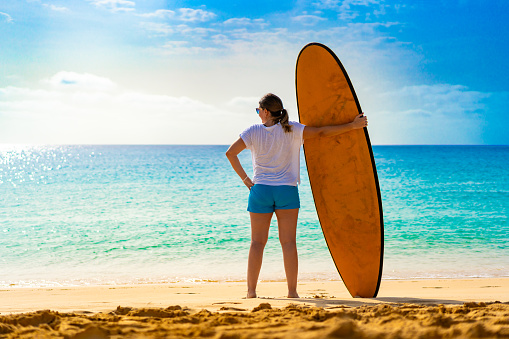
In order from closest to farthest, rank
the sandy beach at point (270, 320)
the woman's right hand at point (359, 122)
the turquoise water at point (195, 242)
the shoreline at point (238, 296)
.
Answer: the sandy beach at point (270, 320) → the shoreline at point (238, 296) → the woman's right hand at point (359, 122) → the turquoise water at point (195, 242)

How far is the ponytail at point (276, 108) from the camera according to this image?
3.08m

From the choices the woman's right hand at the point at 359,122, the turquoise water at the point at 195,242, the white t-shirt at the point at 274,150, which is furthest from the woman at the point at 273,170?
the turquoise water at the point at 195,242

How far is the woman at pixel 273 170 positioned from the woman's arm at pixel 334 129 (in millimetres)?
15

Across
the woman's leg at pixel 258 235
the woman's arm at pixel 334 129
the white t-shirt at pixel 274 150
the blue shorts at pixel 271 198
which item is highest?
the woman's arm at pixel 334 129

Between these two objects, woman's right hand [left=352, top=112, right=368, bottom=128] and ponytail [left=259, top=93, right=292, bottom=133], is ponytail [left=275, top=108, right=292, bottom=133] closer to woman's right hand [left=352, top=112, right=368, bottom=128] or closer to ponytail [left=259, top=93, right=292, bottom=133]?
ponytail [left=259, top=93, right=292, bottom=133]

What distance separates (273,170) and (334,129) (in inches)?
21.9

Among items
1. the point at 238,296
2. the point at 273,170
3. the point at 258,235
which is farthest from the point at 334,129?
→ the point at 238,296

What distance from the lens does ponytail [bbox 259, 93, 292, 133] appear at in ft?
10.1

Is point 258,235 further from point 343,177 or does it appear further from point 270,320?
point 270,320

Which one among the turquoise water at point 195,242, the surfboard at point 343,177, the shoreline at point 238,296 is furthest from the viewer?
the turquoise water at point 195,242

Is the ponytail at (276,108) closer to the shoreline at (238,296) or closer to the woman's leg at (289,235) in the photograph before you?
the woman's leg at (289,235)

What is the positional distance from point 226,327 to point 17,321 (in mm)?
1112

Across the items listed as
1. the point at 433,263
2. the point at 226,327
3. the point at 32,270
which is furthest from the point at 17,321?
the point at 433,263

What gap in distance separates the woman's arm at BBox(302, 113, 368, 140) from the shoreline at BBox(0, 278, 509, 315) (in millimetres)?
1133
